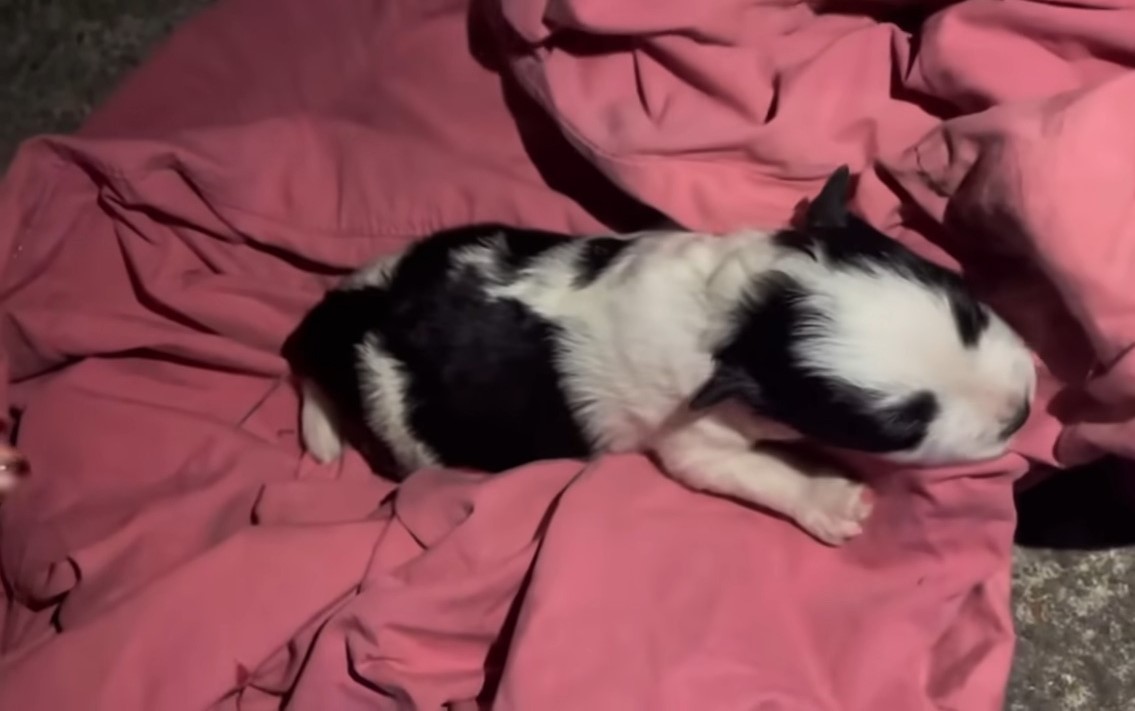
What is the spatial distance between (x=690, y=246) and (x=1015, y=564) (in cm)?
61

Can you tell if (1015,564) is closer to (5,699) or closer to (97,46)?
(5,699)

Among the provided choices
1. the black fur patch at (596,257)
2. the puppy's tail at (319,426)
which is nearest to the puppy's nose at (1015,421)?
the black fur patch at (596,257)

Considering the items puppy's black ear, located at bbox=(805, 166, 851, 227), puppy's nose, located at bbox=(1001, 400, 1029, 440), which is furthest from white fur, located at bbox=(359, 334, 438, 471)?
puppy's nose, located at bbox=(1001, 400, 1029, 440)

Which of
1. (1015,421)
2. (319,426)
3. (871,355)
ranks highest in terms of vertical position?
(871,355)

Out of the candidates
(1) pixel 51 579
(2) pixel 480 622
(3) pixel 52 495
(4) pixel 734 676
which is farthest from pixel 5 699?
(4) pixel 734 676

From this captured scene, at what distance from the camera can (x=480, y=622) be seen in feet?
5.45

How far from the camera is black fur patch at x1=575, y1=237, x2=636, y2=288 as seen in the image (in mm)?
1621

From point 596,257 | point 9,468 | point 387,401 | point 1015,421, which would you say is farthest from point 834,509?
point 9,468

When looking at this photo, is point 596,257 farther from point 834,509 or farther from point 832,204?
point 834,509

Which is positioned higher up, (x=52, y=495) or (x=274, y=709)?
(x=52, y=495)

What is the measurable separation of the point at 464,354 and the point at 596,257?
190 millimetres

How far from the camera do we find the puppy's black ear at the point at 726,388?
1.44 meters

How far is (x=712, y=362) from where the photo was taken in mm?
1496

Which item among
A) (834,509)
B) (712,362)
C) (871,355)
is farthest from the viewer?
(834,509)
